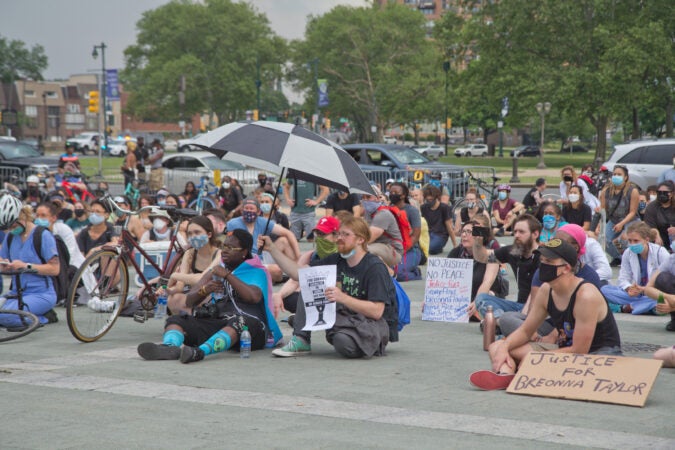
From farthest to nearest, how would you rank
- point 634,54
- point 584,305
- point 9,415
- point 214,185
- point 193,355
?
point 634,54
point 214,185
point 193,355
point 584,305
point 9,415

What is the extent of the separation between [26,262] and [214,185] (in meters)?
16.6

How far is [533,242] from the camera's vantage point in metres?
9.20

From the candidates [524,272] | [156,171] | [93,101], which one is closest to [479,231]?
[524,272]

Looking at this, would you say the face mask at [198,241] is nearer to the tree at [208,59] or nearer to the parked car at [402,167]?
the parked car at [402,167]

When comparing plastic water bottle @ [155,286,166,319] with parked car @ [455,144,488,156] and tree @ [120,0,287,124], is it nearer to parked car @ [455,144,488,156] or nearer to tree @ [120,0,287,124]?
parked car @ [455,144,488,156]

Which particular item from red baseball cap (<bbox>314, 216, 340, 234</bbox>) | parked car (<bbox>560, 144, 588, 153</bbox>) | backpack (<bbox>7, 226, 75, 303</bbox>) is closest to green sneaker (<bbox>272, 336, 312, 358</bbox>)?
red baseball cap (<bbox>314, 216, 340, 234</bbox>)

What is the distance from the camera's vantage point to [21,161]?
3288cm

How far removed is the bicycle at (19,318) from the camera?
972 cm

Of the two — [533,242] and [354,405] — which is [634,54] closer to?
A: [533,242]

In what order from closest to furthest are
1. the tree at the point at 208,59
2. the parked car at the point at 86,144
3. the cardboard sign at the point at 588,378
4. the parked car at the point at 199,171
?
1. the cardboard sign at the point at 588,378
2. the parked car at the point at 199,171
3. the parked car at the point at 86,144
4. the tree at the point at 208,59

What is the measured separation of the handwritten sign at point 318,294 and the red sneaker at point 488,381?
1652mm

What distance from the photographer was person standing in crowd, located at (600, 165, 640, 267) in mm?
16297

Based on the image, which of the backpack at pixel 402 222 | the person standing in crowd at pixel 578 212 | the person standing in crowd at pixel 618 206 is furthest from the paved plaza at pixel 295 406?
the person standing in crowd at pixel 618 206

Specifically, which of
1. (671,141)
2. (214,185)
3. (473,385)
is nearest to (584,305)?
(473,385)
